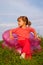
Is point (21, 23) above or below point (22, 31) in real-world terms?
above

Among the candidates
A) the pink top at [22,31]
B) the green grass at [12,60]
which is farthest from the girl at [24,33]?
the green grass at [12,60]

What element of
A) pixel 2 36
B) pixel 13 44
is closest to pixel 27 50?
pixel 13 44

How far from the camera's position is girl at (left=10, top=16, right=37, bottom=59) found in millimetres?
6964

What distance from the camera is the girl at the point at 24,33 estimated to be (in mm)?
6964

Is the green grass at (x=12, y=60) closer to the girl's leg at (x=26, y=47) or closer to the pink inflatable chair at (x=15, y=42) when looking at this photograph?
the girl's leg at (x=26, y=47)

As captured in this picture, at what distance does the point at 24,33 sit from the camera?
7.32 m

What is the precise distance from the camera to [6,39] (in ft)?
25.2

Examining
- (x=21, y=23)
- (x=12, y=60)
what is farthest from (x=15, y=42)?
(x=12, y=60)

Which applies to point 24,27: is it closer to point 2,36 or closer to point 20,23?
point 20,23

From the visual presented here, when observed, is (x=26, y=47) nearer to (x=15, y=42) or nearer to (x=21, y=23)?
(x=15, y=42)

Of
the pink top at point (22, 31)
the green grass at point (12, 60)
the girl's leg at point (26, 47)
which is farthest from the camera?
the pink top at point (22, 31)

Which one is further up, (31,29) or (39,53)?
(31,29)

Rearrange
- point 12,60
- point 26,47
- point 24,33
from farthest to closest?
1. point 24,33
2. point 26,47
3. point 12,60

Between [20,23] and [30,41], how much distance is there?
572mm
